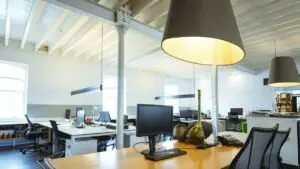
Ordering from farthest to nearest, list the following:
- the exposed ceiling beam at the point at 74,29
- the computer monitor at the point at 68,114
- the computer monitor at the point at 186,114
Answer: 1. the computer monitor at the point at 186,114
2. the computer monitor at the point at 68,114
3. the exposed ceiling beam at the point at 74,29

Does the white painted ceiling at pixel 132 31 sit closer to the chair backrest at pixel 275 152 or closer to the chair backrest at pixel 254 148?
the chair backrest at pixel 275 152

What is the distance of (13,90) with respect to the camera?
7195mm

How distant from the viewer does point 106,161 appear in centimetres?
175

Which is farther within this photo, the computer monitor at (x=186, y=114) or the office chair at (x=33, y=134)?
the computer monitor at (x=186, y=114)

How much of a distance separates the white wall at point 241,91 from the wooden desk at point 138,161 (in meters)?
8.08

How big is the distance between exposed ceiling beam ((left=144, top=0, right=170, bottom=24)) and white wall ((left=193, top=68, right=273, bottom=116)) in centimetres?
585

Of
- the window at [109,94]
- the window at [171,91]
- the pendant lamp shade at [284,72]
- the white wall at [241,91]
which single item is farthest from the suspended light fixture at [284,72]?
the window at [171,91]

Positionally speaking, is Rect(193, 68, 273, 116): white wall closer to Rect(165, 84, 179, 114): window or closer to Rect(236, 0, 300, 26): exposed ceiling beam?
Rect(165, 84, 179, 114): window

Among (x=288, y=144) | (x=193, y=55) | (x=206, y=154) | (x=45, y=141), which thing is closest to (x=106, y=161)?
(x=206, y=154)

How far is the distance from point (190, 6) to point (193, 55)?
60cm

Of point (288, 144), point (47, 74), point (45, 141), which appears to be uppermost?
point (47, 74)

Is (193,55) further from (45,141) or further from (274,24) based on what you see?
(45,141)

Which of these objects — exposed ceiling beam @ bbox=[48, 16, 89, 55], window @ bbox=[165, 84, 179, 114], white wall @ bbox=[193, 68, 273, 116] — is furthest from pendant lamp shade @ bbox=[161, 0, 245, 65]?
window @ bbox=[165, 84, 179, 114]

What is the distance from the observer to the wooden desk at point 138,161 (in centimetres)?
164
